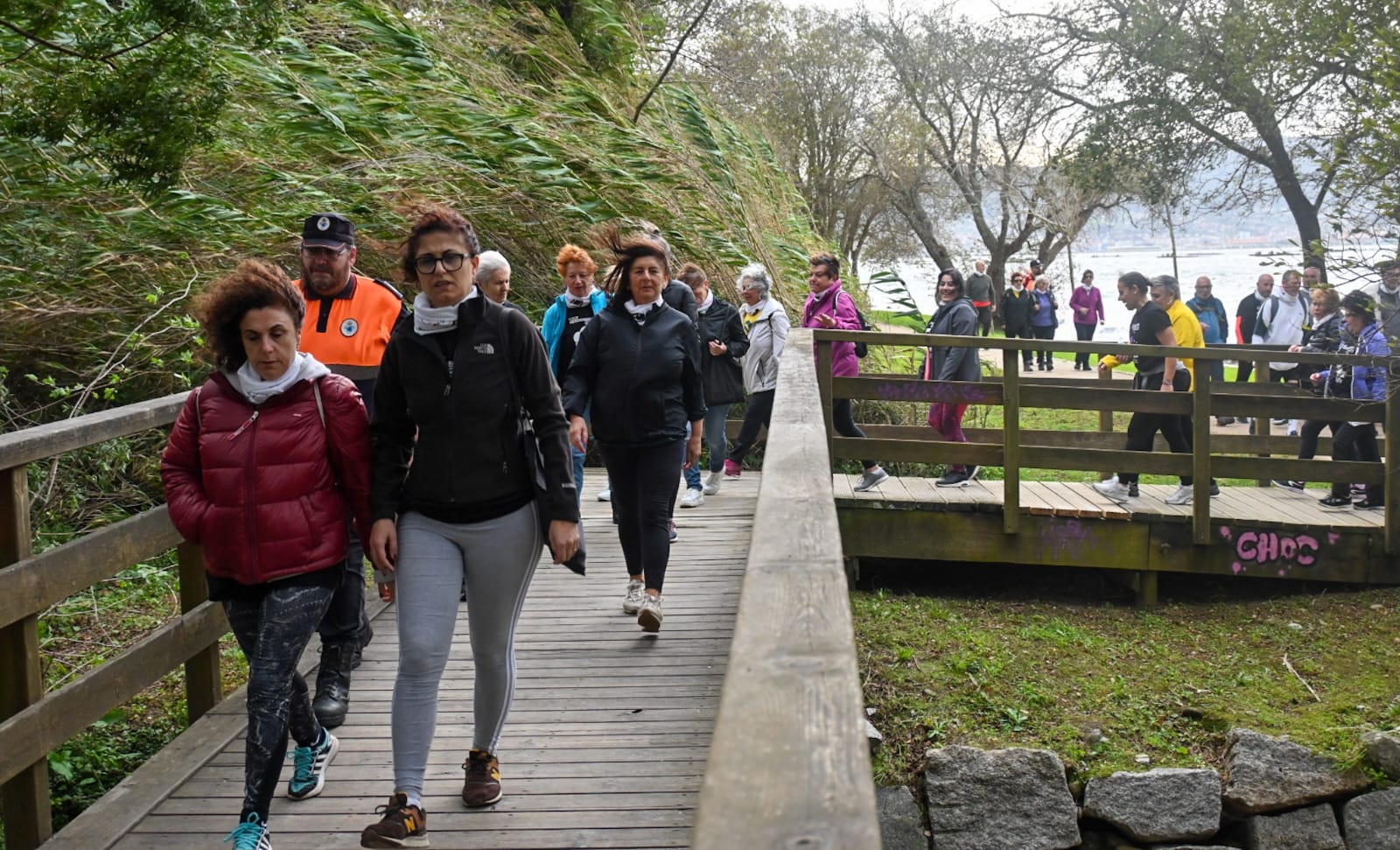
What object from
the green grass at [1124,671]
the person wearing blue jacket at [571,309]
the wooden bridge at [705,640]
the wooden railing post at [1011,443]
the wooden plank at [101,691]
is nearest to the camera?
the wooden bridge at [705,640]

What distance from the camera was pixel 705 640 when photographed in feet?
20.0

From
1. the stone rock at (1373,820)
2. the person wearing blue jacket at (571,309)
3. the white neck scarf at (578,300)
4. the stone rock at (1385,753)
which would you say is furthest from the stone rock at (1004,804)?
the white neck scarf at (578,300)

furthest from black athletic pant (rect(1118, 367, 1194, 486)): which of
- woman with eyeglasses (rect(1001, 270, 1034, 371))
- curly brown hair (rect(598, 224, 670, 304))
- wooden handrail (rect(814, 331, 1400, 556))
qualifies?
woman with eyeglasses (rect(1001, 270, 1034, 371))

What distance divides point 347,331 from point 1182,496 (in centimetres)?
690

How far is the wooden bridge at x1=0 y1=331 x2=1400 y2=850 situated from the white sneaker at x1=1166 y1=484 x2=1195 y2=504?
169mm

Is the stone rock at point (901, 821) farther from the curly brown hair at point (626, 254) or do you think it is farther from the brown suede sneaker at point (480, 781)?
the brown suede sneaker at point (480, 781)

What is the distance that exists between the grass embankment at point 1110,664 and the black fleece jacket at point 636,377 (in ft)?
7.77

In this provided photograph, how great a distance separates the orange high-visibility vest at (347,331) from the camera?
4992mm

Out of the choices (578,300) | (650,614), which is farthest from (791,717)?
(578,300)

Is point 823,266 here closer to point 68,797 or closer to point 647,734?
point 647,734

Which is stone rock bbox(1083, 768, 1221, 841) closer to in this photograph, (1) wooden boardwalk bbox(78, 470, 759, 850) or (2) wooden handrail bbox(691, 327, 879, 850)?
(1) wooden boardwalk bbox(78, 470, 759, 850)

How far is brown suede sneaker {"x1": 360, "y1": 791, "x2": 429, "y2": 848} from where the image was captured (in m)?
3.66

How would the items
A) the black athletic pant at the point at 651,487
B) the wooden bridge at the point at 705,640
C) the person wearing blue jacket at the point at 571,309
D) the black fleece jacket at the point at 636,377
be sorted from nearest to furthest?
the wooden bridge at the point at 705,640
the black fleece jacket at the point at 636,377
the black athletic pant at the point at 651,487
the person wearing blue jacket at the point at 571,309

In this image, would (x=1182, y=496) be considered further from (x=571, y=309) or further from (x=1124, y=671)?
(x=571, y=309)
